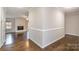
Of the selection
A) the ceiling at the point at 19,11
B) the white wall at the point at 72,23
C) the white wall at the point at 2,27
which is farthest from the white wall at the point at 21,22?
the white wall at the point at 72,23

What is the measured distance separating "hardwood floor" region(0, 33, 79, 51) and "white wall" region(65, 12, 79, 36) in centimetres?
11

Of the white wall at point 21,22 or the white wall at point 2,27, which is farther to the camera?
the white wall at point 21,22

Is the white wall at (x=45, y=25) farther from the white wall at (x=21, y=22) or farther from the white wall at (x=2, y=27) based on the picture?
the white wall at (x=2, y=27)

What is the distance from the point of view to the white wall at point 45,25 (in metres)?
1.37

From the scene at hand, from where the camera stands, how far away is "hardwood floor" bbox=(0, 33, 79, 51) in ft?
4.38

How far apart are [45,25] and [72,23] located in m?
0.48

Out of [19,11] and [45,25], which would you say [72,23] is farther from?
[19,11]

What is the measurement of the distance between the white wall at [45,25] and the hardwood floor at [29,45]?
0.08 metres

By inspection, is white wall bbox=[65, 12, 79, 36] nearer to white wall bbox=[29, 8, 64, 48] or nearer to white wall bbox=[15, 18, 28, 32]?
white wall bbox=[29, 8, 64, 48]

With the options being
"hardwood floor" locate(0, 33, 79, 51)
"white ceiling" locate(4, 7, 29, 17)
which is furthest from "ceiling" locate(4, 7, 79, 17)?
"hardwood floor" locate(0, 33, 79, 51)

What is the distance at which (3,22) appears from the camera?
4.32ft

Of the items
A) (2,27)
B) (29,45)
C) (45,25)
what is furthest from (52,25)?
(2,27)

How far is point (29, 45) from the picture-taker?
4.50 feet
